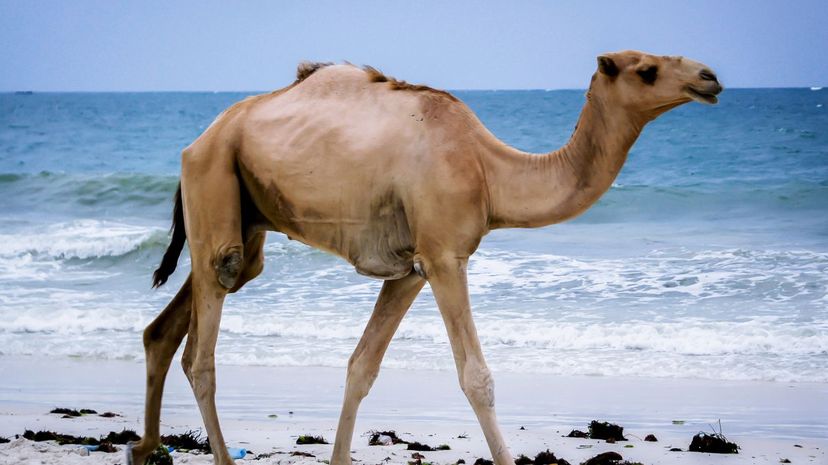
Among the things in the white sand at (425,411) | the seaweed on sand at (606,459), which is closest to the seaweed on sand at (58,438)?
the white sand at (425,411)

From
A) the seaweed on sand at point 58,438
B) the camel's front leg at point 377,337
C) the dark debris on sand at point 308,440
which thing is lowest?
the dark debris on sand at point 308,440

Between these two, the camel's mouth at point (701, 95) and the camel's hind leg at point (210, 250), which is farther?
the camel's hind leg at point (210, 250)

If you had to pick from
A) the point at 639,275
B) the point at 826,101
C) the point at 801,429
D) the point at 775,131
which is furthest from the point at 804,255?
the point at 826,101

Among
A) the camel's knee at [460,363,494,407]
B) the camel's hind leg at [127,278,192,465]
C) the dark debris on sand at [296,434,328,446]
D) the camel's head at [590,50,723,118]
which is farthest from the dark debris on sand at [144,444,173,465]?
the camel's head at [590,50,723,118]

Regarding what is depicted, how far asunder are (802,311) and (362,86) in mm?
8546

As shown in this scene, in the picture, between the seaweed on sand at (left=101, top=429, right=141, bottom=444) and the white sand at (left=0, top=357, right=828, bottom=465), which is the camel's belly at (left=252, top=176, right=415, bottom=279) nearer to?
the white sand at (left=0, top=357, right=828, bottom=465)

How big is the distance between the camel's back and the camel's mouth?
0.92m

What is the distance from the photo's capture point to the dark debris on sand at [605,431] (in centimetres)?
725

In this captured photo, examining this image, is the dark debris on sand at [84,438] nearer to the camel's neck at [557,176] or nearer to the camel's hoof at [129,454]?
the camel's hoof at [129,454]

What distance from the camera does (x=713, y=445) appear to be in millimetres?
6809

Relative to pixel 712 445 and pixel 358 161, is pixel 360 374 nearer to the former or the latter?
pixel 358 161

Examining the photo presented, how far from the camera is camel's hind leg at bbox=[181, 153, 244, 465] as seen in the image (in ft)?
17.2

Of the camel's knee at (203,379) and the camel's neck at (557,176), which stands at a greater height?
the camel's neck at (557,176)

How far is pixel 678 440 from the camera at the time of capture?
726 cm
